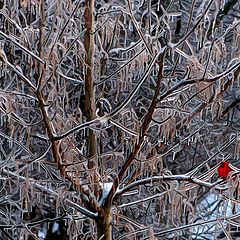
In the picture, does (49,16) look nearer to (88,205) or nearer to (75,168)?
(75,168)

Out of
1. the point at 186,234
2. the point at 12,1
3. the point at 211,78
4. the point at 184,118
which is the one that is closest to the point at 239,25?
the point at 211,78

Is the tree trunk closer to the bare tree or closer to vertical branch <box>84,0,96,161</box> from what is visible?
the bare tree

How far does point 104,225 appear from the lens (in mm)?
3021

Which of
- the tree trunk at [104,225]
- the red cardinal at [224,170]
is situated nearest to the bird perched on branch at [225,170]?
the red cardinal at [224,170]

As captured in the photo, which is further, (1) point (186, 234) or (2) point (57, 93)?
(1) point (186, 234)

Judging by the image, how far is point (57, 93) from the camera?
2918mm

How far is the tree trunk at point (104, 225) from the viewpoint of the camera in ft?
9.79

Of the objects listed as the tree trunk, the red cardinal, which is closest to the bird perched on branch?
the red cardinal

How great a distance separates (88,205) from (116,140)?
62 centimetres

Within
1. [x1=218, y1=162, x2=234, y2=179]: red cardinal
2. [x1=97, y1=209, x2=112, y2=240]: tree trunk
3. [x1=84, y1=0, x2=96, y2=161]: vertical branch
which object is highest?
[x1=84, y1=0, x2=96, y2=161]: vertical branch

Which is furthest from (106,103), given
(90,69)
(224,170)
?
(224,170)

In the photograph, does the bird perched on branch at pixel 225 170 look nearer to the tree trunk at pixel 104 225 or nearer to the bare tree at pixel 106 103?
the bare tree at pixel 106 103

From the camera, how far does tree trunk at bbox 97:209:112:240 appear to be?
2984mm

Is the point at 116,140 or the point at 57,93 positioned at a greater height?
the point at 57,93
